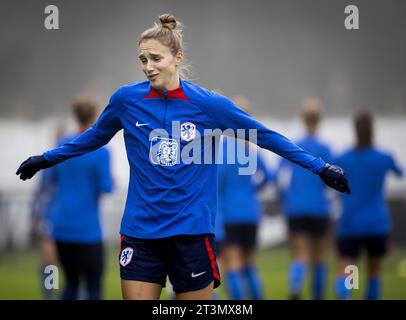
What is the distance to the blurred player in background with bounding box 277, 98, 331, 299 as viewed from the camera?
8.92 m

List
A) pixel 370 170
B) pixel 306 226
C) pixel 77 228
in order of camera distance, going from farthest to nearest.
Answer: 1. pixel 306 226
2. pixel 370 170
3. pixel 77 228

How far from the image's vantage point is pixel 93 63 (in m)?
15.0

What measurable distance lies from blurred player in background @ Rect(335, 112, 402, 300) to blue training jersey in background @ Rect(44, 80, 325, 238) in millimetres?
3682

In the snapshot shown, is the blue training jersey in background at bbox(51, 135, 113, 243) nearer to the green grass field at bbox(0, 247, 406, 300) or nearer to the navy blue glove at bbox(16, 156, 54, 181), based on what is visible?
the navy blue glove at bbox(16, 156, 54, 181)

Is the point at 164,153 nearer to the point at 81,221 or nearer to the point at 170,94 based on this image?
the point at 170,94

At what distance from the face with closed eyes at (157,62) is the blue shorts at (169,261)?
794 millimetres

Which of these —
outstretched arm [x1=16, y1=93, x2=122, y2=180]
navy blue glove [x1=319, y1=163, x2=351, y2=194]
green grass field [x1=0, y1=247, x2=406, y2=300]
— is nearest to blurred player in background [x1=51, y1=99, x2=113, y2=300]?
outstretched arm [x1=16, y1=93, x2=122, y2=180]

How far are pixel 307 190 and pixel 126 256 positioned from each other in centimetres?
508

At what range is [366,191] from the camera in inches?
312

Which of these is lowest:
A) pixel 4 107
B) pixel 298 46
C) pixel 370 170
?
pixel 370 170
